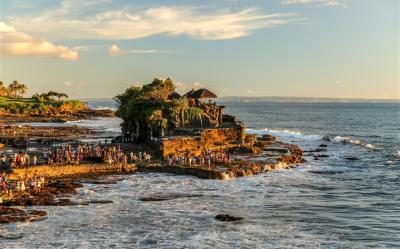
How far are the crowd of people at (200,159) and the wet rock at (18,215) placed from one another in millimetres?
17421

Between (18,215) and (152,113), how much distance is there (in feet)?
91.4

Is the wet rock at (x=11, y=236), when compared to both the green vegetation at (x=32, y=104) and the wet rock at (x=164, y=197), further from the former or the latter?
the green vegetation at (x=32, y=104)

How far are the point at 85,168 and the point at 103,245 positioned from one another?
17887 mm

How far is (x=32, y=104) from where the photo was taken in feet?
429

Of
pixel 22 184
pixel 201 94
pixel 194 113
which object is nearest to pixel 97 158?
pixel 22 184

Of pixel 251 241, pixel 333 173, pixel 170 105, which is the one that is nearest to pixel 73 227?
pixel 251 241

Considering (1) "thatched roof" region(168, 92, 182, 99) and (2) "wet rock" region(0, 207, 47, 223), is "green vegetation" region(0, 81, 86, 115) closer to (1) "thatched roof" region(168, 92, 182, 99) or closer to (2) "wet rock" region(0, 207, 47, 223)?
(1) "thatched roof" region(168, 92, 182, 99)

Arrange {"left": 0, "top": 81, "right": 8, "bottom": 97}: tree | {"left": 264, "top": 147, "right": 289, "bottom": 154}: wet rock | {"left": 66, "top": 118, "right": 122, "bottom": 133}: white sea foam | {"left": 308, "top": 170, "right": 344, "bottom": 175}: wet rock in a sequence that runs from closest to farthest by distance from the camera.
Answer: {"left": 308, "top": 170, "right": 344, "bottom": 175}: wet rock → {"left": 264, "top": 147, "right": 289, "bottom": 154}: wet rock → {"left": 66, "top": 118, "right": 122, "bottom": 133}: white sea foam → {"left": 0, "top": 81, "right": 8, "bottom": 97}: tree

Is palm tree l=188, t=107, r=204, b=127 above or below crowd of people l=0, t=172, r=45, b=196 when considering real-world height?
above

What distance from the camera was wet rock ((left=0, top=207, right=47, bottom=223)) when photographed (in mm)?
25170

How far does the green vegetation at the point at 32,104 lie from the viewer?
123m

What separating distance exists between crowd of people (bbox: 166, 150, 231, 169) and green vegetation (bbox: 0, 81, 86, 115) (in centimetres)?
8516

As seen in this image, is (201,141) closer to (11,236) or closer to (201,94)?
(201,94)

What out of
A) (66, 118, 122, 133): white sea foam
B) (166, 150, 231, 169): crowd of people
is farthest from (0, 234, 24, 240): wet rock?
(66, 118, 122, 133): white sea foam
